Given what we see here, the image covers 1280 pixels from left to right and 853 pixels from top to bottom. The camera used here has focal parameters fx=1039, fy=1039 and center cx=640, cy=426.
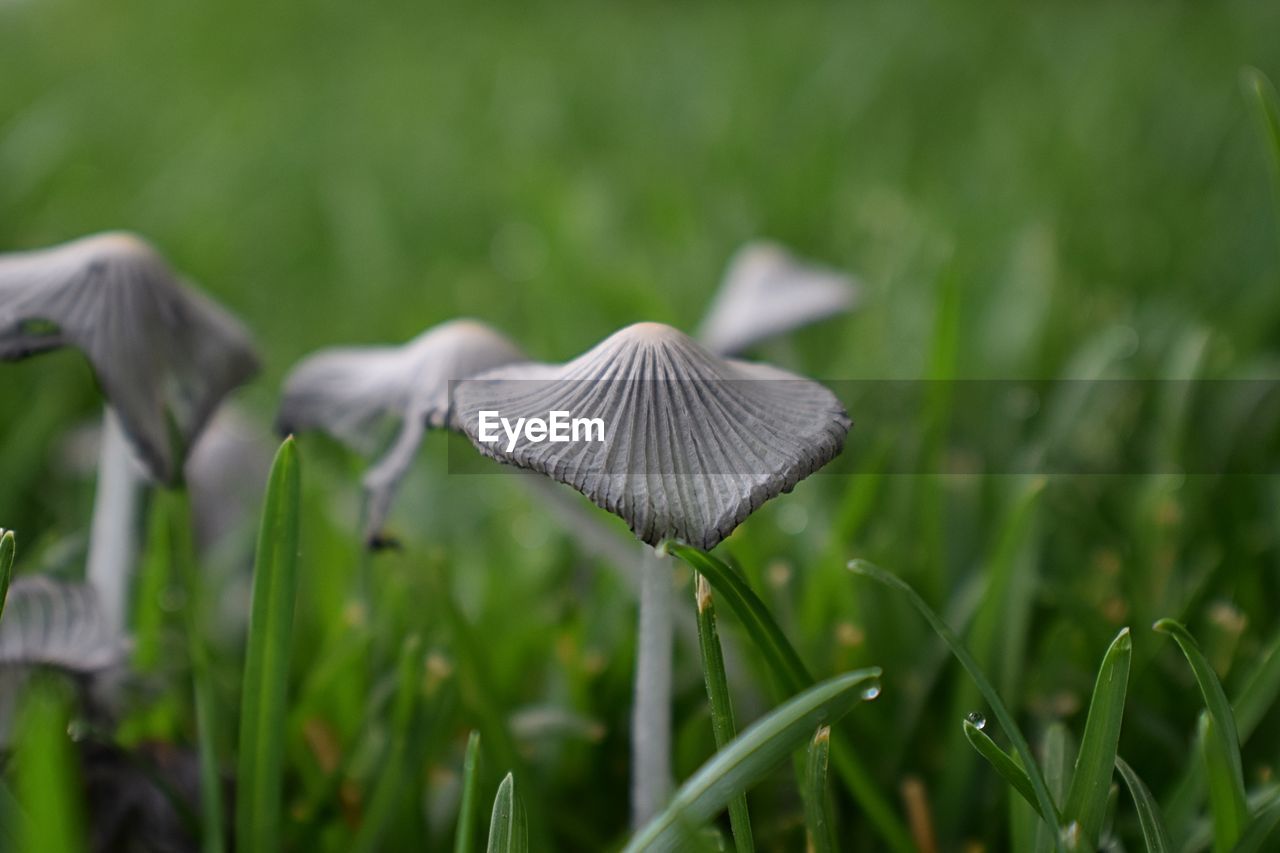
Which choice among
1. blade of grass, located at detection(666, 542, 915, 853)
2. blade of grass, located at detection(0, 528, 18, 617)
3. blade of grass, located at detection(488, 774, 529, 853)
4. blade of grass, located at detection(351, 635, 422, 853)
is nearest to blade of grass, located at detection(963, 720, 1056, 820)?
blade of grass, located at detection(666, 542, 915, 853)

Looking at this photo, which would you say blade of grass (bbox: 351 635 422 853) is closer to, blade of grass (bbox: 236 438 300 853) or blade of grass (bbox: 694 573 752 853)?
blade of grass (bbox: 236 438 300 853)

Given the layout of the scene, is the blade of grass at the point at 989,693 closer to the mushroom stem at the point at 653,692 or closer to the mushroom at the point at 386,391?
the mushroom stem at the point at 653,692

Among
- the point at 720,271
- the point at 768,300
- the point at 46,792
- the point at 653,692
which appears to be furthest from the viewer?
the point at 720,271

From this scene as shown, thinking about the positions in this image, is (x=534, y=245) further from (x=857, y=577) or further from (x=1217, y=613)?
(x=1217, y=613)

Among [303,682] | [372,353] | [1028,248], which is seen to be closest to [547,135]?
[1028,248]

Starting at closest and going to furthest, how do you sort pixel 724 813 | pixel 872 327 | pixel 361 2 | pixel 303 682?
1. pixel 724 813
2. pixel 303 682
3. pixel 872 327
4. pixel 361 2

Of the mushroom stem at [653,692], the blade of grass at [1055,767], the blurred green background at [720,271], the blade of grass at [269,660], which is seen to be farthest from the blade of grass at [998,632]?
the blade of grass at [269,660]

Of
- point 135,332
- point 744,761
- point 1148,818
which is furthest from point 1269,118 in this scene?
point 135,332

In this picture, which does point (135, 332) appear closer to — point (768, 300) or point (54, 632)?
point (54, 632)
